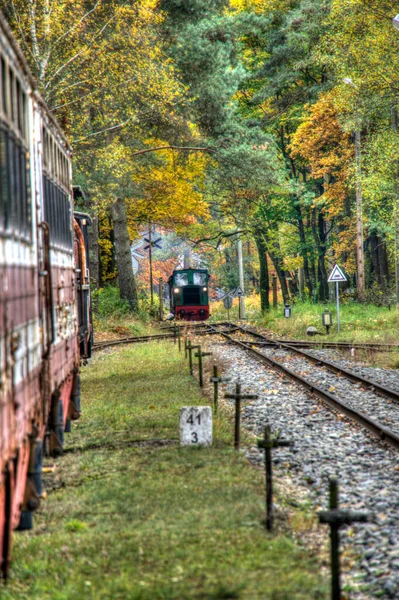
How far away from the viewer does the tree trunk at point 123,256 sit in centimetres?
3644

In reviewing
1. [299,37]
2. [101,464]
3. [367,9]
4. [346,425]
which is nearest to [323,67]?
[299,37]

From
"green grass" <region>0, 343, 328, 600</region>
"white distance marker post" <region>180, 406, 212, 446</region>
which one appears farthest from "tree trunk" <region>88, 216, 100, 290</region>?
"white distance marker post" <region>180, 406, 212, 446</region>

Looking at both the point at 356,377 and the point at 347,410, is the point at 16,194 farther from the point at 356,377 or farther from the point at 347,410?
the point at 356,377

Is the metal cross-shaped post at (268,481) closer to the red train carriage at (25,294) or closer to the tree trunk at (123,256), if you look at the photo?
the red train carriage at (25,294)

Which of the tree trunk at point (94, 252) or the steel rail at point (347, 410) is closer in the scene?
the steel rail at point (347, 410)

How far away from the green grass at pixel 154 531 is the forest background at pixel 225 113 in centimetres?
711

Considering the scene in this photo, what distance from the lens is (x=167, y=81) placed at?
2448 cm

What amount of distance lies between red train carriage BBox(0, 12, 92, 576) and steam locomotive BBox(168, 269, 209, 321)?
37863 millimetres

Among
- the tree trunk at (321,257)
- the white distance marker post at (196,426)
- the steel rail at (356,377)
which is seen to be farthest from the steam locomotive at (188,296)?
the white distance marker post at (196,426)

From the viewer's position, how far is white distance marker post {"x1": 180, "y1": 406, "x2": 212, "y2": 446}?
10.5 metres

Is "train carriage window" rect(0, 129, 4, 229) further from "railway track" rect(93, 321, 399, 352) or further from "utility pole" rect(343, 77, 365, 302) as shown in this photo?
"utility pole" rect(343, 77, 365, 302)

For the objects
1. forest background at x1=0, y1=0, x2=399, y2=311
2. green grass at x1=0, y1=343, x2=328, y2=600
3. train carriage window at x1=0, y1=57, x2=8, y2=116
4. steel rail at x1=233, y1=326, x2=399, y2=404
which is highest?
forest background at x1=0, y1=0, x2=399, y2=311

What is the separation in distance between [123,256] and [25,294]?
3135 cm

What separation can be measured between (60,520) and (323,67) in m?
38.0
